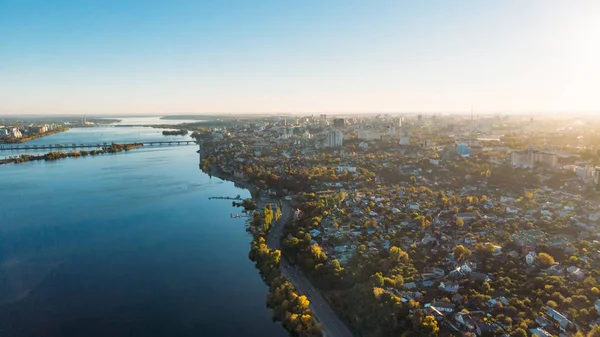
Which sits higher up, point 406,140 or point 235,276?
point 406,140

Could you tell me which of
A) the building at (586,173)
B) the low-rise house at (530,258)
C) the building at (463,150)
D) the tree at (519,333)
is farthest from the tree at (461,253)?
the building at (463,150)

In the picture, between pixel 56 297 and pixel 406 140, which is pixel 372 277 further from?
pixel 406 140

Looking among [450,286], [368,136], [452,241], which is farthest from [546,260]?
[368,136]

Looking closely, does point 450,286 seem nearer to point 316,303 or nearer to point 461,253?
point 461,253

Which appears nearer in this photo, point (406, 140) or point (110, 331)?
point (110, 331)

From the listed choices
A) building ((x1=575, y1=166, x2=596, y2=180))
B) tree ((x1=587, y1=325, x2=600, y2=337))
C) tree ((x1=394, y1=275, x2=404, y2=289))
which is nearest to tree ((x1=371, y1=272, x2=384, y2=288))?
tree ((x1=394, y1=275, x2=404, y2=289))

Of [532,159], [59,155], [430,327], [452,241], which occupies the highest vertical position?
[532,159]

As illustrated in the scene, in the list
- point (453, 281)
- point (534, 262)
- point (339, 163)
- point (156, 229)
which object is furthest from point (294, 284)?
point (339, 163)
